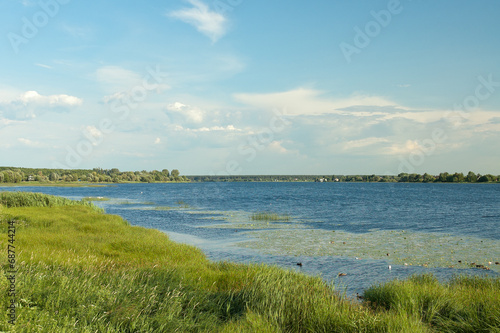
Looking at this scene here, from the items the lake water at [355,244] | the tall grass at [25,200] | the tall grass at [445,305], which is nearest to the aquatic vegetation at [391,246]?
the lake water at [355,244]

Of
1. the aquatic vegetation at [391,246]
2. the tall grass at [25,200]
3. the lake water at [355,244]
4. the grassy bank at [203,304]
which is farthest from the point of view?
the tall grass at [25,200]

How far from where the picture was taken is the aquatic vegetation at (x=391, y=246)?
67.1 feet

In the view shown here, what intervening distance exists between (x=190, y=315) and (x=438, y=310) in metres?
6.32

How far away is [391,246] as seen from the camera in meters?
24.6

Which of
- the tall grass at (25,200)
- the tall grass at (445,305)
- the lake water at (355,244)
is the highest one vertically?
the tall grass at (25,200)

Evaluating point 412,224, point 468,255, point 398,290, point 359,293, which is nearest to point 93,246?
point 359,293

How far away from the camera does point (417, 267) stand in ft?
61.0

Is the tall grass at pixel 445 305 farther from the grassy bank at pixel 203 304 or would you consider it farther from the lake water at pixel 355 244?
the lake water at pixel 355 244

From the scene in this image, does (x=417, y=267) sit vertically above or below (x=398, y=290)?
below

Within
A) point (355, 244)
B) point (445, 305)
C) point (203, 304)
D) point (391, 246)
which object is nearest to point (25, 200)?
point (355, 244)

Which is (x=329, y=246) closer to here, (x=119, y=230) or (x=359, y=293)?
(x=359, y=293)

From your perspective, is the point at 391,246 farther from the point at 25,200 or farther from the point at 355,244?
the point at 25,200

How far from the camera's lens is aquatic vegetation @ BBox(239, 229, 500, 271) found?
67.1 ft

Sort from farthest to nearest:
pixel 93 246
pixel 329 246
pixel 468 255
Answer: pixel 329 246, pixel 468 255, pixel 93 246
